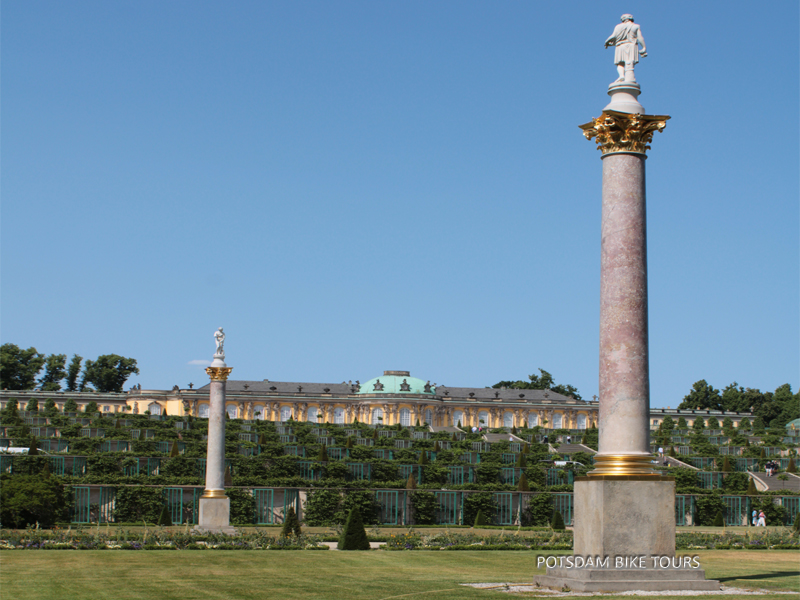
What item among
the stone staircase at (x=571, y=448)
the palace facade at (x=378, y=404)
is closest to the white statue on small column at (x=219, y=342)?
the stone staircase at (x=571, y=448)

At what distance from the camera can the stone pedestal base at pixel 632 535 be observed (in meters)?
18.1

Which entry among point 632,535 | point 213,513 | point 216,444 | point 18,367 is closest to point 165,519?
point 213,513

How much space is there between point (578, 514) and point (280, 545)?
18936mm

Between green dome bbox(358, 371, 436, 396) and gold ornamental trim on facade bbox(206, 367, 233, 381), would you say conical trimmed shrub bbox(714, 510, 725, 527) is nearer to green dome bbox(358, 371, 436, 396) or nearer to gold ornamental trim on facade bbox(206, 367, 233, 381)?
gold ornamental trim on facade bbox(206, 367, 233, 381)

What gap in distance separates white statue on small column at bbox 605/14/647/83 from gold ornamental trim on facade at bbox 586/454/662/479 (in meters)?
7.47

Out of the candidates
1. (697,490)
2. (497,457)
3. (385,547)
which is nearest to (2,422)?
(497,457)

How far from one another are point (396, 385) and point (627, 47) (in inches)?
5967

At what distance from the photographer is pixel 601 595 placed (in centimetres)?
1703

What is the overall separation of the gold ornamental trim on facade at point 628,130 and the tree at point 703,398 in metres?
173

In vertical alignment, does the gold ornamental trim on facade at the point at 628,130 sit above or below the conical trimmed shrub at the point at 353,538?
above

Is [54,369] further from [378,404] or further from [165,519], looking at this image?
[165,519]

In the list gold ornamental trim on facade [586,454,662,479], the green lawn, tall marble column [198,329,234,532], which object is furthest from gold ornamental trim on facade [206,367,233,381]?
gold ornamental trim on facade [586,454,662,479]

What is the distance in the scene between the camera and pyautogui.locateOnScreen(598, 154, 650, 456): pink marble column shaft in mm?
18906

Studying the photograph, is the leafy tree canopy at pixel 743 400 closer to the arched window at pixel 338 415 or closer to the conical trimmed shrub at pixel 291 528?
the arched window at pixel 338 415
